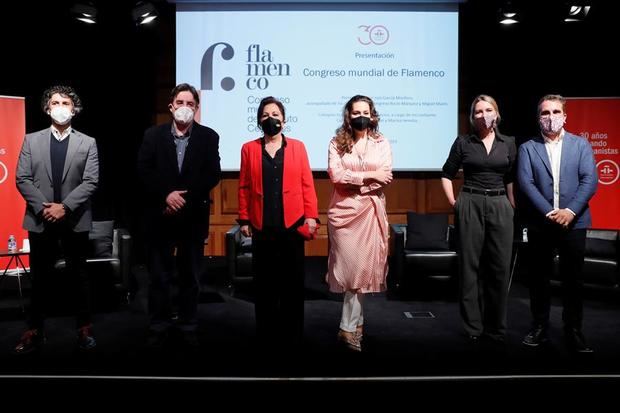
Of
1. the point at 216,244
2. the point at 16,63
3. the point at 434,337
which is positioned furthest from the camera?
the point at 216,244

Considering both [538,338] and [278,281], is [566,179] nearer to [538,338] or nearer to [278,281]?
[538,338]

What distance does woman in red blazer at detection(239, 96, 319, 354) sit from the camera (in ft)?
10.5

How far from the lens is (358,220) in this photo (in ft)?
11.0

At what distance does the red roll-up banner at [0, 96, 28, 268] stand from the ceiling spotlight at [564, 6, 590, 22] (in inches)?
226

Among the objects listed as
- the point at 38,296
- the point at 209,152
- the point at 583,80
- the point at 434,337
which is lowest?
the point at 434,337

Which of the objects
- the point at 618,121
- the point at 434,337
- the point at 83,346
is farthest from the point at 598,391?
the point at 618,121

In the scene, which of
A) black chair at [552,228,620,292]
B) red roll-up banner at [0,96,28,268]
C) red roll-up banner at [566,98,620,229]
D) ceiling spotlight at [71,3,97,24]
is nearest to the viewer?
black chair at [552,228,620,292]

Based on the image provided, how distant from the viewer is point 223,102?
6219mm

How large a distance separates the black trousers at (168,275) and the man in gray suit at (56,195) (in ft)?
1.35

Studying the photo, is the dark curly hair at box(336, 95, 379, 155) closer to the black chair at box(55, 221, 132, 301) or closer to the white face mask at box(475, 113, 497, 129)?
the white face mask at box(475, 113, 497, 129)

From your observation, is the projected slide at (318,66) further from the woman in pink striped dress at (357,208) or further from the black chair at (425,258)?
the woman in pink striped dress at (357,208)

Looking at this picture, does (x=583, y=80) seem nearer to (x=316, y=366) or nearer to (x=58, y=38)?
(x=316, y=366)

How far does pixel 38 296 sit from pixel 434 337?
8.14 feet

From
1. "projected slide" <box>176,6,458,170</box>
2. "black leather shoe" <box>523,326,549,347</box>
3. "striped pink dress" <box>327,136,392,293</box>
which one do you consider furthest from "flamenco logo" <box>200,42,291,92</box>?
"black leather shoe" <box>523,326,549,347</box>
